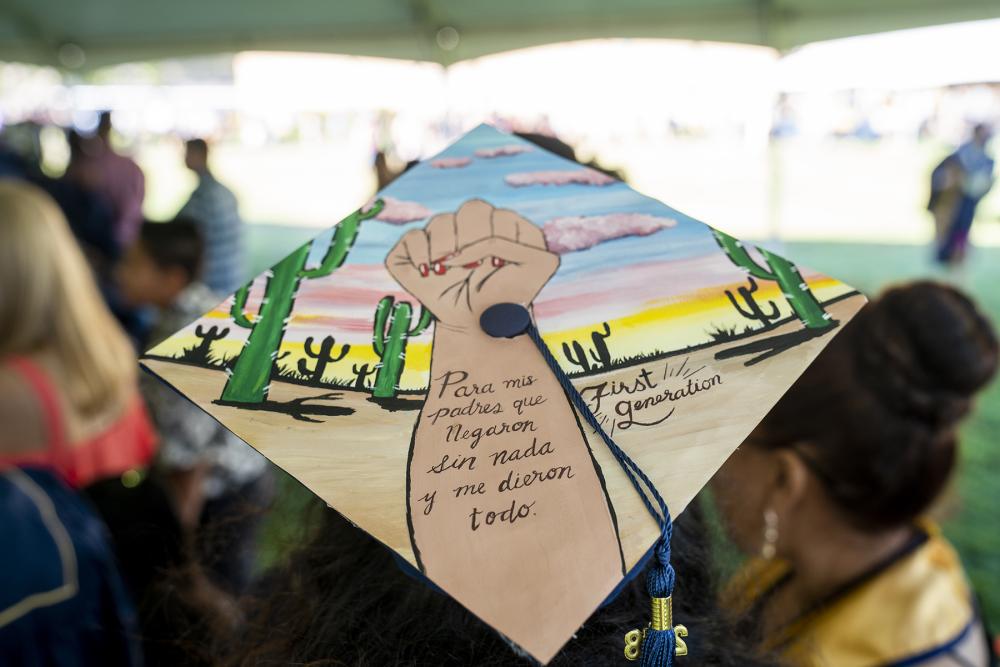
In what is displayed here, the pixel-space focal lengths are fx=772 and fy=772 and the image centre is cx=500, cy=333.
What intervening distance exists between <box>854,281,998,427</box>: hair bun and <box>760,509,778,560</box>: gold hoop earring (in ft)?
0.81

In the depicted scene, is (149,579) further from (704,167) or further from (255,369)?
(704,167)

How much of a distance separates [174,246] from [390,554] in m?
1.94

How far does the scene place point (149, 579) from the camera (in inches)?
52.2

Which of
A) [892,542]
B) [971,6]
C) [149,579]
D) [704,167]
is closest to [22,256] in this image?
[149,579]

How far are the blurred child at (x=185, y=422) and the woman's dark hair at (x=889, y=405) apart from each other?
1.33 meters

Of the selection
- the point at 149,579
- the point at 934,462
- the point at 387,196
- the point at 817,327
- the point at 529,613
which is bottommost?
the point at 149,579

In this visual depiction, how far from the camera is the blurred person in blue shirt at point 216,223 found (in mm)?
3625

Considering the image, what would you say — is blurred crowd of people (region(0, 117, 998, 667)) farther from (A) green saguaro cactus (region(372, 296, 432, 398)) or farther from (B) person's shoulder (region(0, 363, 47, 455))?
(A) green saguaro cactus (region(372, 296, 432, 398))

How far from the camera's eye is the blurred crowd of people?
0.69 m

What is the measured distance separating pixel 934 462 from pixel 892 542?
0.50 ft

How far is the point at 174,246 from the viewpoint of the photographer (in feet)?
7.73

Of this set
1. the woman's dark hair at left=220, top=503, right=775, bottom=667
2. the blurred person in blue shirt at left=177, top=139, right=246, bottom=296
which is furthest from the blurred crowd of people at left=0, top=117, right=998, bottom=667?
the blurred person in blue shirt at left=177, top=139, right=246, bottom=296

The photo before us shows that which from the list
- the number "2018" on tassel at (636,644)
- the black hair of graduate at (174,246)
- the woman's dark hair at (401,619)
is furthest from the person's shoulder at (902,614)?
the black hair of graduate at (174,246)

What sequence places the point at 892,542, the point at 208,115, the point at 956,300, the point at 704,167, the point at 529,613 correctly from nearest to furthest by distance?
the point at 529,613, the point at 892,542, the point at 956,300, the point at 704,167, the point at 208,115
